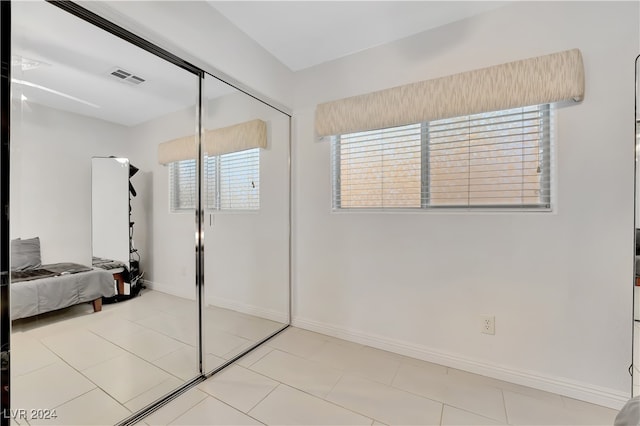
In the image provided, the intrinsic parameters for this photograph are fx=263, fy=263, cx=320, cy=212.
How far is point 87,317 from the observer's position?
1.35 metres

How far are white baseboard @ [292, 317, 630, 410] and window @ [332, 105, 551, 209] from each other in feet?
3.65

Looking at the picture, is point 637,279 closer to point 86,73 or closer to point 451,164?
point 451,164

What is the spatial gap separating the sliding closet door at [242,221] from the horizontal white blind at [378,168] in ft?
1.94

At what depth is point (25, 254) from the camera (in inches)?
43.5

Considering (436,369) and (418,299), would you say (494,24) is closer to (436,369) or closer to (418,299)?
(418,299)

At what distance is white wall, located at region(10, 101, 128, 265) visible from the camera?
1078mm

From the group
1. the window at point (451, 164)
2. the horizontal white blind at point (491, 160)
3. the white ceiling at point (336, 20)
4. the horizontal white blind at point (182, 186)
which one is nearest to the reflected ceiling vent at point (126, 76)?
the horizontal white blind at point (182, 186)

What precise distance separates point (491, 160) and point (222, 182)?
6.50ft

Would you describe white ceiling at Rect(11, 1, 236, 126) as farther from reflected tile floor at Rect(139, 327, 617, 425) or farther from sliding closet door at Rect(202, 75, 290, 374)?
reflected tile floor at Rect(139, 327, 617, 425)

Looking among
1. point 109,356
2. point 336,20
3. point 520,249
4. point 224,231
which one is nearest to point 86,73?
point 224,231

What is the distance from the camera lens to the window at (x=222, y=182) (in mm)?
1775

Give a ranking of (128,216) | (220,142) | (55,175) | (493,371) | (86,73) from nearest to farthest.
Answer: (55,175), (86,73), (128,216), (493,371), (220,142)

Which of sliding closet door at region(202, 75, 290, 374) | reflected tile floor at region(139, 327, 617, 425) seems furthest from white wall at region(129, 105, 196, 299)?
reflected tile floor at region(139, 327, 617, 425)

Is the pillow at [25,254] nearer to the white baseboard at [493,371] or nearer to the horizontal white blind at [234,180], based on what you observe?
the horizontal white blind at [234,180]
